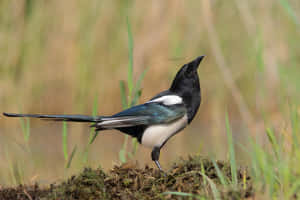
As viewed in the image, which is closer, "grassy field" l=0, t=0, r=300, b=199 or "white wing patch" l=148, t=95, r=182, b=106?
"white wing patch" l=148, t=95, r=182, b=106

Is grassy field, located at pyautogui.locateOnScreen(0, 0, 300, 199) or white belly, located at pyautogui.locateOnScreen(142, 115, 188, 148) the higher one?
grassy field, located at pyautogui.locateOnScreen(0, 0, 300, 199)

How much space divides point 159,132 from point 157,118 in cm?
11

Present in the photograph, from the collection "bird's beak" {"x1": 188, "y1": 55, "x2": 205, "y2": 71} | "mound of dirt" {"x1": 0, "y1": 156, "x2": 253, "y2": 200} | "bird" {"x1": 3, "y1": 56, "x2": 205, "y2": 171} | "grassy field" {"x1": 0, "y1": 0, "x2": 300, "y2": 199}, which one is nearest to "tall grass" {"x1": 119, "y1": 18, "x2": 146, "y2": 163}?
"bird" {"x1": 3, "y1": 56, "x2": 205, "y2": 171}

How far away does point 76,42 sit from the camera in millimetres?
6227

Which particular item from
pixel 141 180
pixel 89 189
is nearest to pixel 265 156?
pixel 141 180

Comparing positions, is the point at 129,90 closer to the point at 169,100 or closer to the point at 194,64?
the point at 169,100

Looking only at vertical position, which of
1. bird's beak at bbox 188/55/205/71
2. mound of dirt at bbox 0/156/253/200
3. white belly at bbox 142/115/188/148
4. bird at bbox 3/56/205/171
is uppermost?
bird's beak at bbox 188/55/205/71

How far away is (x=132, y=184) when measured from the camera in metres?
2.75

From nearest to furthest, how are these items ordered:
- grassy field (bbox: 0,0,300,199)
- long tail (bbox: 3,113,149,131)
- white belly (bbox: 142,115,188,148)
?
long tail (bbox: 3,113,149,131) → white belly (bbox: 142,115,188,148) → grassy field (bbox: 0,0,300,199)

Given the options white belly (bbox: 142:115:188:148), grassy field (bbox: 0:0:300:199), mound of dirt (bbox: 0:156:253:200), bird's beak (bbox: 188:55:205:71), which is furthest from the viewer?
grassy field (bbox: 0:0:300:199)

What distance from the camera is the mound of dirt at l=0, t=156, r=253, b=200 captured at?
2.61 m

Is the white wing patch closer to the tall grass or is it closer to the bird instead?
the bird

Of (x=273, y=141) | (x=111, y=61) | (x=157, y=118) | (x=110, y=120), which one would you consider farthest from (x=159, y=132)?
(x=111, y=61)

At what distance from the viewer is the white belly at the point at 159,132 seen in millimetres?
3624
